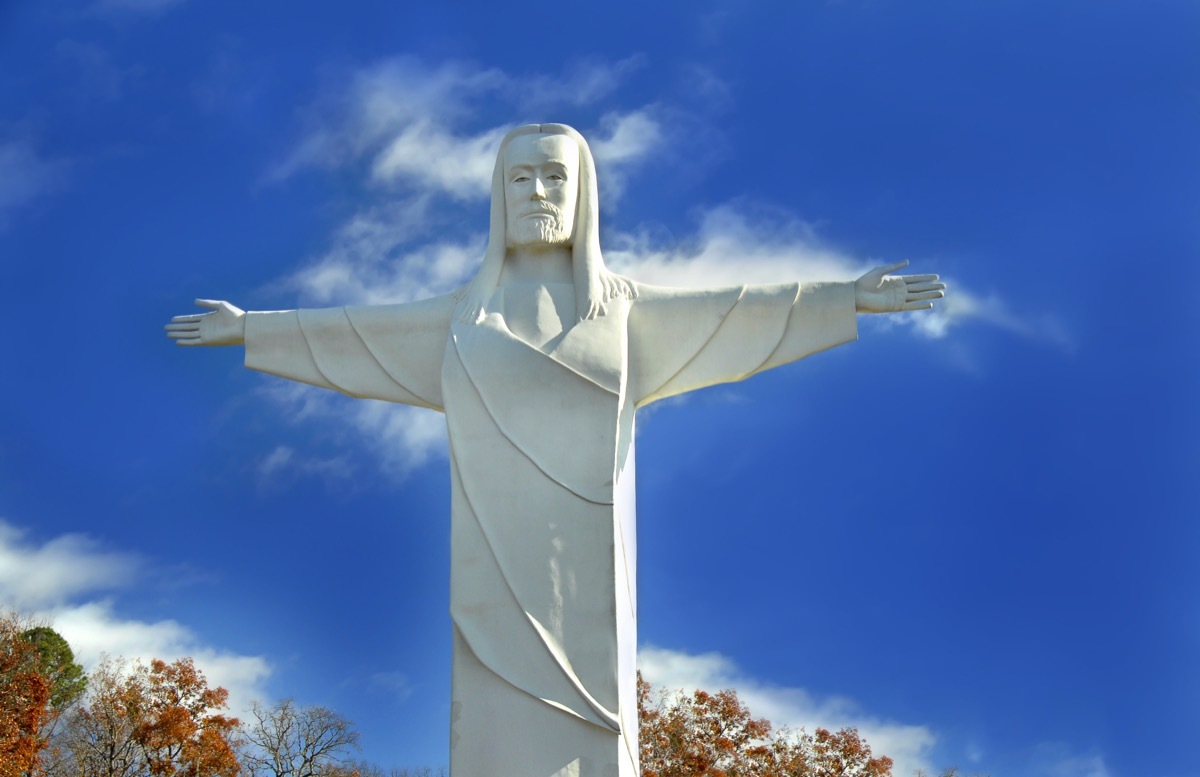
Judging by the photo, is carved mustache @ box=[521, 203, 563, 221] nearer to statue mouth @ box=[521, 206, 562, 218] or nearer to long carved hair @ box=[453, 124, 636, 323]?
statue mouth @ box=[521, 206, 562, 218]

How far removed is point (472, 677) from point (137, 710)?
20.1 m

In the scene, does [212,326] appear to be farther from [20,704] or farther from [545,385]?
[20,704]

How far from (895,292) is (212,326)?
629cm

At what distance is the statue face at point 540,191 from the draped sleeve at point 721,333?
1018mm

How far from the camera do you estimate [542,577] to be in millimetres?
11016

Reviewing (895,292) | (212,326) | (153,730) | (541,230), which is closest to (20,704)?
(153,730)

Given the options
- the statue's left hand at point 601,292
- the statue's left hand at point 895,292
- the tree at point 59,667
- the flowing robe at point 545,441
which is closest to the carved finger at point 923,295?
the statue's left hand at point 895,292

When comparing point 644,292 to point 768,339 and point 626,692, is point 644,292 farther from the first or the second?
point 626,692

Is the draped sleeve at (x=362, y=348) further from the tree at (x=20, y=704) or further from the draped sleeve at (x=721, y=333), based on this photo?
the tree at (x=20, y=704)

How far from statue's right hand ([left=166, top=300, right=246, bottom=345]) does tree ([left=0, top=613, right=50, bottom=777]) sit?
15.1 m

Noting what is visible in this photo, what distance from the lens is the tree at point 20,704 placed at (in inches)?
984

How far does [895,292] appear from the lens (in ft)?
38.9

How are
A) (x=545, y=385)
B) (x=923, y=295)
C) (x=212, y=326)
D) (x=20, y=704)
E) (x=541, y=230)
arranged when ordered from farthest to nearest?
(x=20, y=704), (x=212, y=326), (x=541, y=230), (x=923, y=295), (x=545, y=385)

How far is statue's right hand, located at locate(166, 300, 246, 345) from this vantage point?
12.7 m
